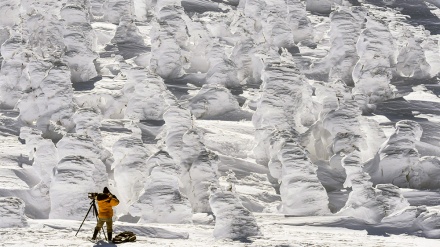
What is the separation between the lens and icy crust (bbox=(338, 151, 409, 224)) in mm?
29547

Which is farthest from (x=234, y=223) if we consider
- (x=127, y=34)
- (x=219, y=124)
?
(x=127, y=34)

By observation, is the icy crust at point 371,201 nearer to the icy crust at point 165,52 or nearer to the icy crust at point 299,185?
the icy crust at point 299,185

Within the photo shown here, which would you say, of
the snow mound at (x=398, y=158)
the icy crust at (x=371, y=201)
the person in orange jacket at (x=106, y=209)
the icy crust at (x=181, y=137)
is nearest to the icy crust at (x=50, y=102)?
the icy crust at (x=181, y=137)

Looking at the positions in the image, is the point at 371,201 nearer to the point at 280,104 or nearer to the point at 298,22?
the point at 280,104

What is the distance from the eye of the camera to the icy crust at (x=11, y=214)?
25391 millimetres

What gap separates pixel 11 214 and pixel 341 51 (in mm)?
25583

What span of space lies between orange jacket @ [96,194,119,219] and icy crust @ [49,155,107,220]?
23.0 feet

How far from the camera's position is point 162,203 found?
29.4 meters

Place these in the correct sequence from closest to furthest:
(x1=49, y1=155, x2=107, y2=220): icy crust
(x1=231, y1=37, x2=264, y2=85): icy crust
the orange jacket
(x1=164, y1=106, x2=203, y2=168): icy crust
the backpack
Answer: the orange jacket < the backpack < (x1=49, y1=155, x2=107, y2=220): icy crust < (x1=164, y1=106, x2=203, y2=168): icy crust < (x1=231, y1=37, x2=264, y2=85): icy crust

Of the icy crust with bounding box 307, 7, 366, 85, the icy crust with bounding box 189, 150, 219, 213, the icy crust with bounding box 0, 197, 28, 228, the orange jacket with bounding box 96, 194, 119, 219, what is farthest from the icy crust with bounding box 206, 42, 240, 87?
the orange jacket with bounding box 96, 194, 119, 219

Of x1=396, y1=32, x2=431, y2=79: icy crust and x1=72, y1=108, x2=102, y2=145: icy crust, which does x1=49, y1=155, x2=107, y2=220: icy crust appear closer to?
x1=72, y1=108, x2=102, y2=145: icy crust

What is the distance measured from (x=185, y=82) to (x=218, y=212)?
67.0ft

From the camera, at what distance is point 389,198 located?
30297 millimetres

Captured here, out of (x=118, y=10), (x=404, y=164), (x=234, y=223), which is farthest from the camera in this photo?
(x=118, y=10)
